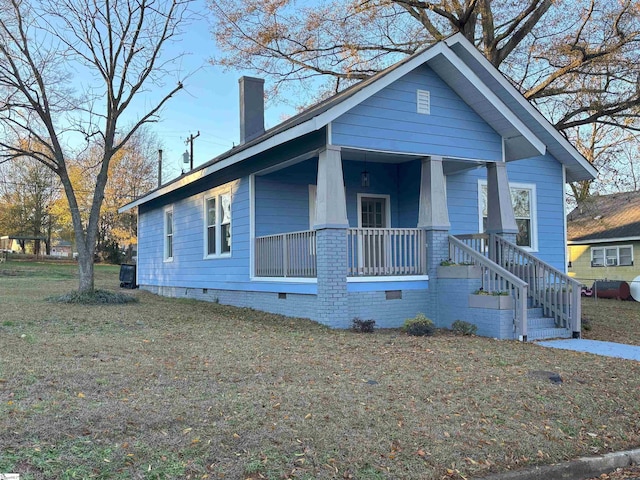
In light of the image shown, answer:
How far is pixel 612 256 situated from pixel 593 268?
1145 millimetres

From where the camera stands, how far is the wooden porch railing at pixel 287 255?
10.6 meters

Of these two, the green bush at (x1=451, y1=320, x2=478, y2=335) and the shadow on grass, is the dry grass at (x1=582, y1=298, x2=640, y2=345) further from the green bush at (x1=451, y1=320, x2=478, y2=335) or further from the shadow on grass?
the shadow on grass

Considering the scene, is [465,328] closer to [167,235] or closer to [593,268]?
[167,235]

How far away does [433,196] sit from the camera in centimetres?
1083

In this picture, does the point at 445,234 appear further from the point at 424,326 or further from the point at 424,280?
the point at 424,326

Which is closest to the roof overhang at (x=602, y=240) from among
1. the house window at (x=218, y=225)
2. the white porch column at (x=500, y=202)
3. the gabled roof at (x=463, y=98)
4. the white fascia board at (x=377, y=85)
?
the gabled roof at (x=463, y=98)

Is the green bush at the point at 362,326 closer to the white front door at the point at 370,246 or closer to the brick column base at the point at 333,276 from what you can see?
the brick column base at the point at 333,276

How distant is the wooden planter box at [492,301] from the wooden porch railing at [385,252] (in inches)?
52.8

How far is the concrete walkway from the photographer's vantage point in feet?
27.7

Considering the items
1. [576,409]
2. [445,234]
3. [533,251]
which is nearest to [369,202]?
[445,234]

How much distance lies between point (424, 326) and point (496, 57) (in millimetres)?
13508

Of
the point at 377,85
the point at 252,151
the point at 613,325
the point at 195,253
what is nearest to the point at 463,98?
the point at 377,85

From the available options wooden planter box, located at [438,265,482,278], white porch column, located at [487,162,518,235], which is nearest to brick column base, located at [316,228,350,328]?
wooden planter box, located at [438,265,482,278]

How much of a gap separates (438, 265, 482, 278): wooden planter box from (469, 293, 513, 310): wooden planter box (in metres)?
0.41
